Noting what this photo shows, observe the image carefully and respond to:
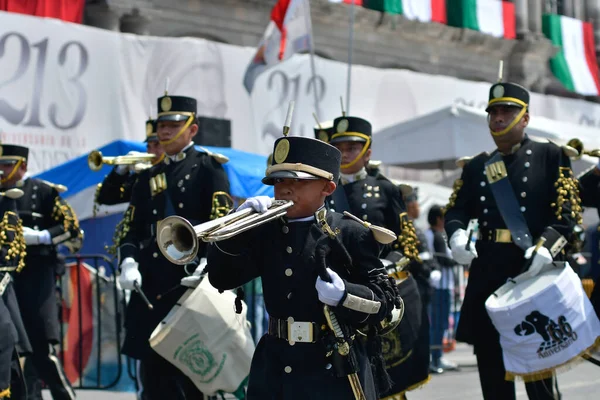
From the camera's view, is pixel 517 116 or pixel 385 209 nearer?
pixel 517 116

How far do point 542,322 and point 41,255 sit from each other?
157 inches

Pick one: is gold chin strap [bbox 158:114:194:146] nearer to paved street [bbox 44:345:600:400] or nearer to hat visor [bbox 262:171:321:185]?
hat visor [bbox 262:171:321:185]

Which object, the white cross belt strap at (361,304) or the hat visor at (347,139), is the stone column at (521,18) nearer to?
the hat visor at (347,139)

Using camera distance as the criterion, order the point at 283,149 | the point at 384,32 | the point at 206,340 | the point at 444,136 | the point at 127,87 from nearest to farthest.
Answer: the point at 283,149 → the point at 206,340 → the point at 444,136 → the point at 127,87 → the point at 384,32

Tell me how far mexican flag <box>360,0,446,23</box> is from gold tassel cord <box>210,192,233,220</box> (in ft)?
64.8

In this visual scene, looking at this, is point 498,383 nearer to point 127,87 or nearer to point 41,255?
point 41,255

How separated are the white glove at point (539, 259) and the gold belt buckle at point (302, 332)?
2.41m

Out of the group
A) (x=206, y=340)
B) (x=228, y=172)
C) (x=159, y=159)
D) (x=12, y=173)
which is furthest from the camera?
(x=228, y=172)

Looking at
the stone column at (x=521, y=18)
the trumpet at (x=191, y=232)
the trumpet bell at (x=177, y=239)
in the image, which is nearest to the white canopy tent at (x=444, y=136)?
the trumpet at (x=191, y=232)

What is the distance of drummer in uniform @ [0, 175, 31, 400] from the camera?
708 cm

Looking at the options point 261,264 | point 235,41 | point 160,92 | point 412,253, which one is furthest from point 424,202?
point 261,264

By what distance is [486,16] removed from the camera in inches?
1196

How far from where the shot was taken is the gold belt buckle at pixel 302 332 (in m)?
4.88

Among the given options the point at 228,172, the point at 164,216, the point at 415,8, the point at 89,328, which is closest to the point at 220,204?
the point at 164,216
